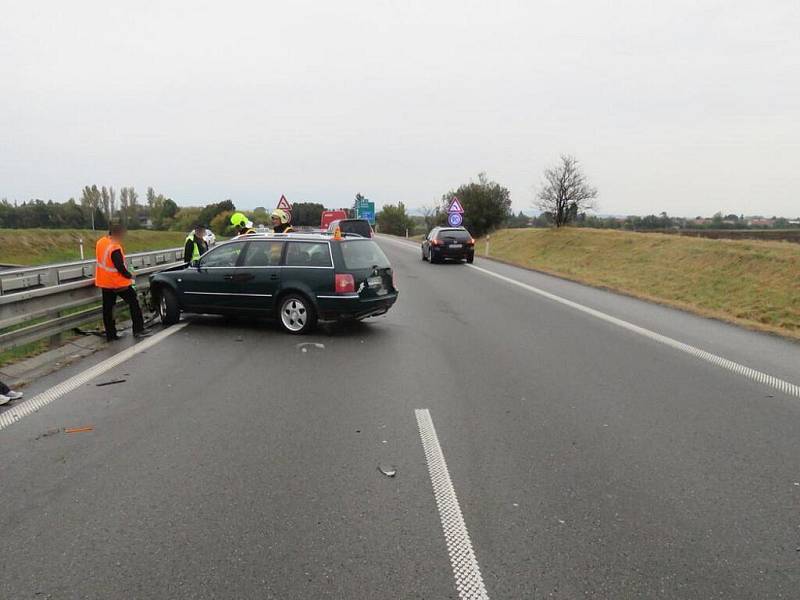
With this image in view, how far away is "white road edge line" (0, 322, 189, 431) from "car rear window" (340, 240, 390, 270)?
9.88 ft

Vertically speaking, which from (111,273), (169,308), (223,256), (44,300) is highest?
(223,256)

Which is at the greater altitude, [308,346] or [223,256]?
[223,256]

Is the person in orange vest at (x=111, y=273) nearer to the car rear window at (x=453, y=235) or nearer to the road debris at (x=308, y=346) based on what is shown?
the road debris at (x=308, y=346)

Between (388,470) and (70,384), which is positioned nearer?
(388,470)

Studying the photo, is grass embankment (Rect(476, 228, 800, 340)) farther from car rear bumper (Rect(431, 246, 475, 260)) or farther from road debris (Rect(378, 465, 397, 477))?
road debris (Rect(378, 465, 397, 477))

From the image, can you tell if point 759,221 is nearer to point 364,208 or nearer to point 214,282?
point 364,208

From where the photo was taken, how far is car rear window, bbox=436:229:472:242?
80.9 feet

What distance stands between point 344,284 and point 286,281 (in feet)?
3.11

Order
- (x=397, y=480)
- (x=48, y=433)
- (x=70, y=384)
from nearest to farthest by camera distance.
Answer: (x=397, y=480) < (x=48, y=433) < (x=70, y=384)

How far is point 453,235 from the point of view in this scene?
81.5 ft

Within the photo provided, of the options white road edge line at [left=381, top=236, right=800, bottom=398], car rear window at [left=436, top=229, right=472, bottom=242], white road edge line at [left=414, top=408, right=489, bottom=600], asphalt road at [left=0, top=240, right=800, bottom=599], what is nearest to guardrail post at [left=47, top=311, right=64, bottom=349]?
asphalt road at [left=0, top=240, right=800, bottom=599]

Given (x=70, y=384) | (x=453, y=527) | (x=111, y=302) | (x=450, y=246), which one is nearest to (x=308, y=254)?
(x=111, y=302)

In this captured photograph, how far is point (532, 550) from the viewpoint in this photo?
302 centimetres

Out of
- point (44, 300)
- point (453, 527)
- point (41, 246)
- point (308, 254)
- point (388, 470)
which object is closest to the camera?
point (453, 527)
